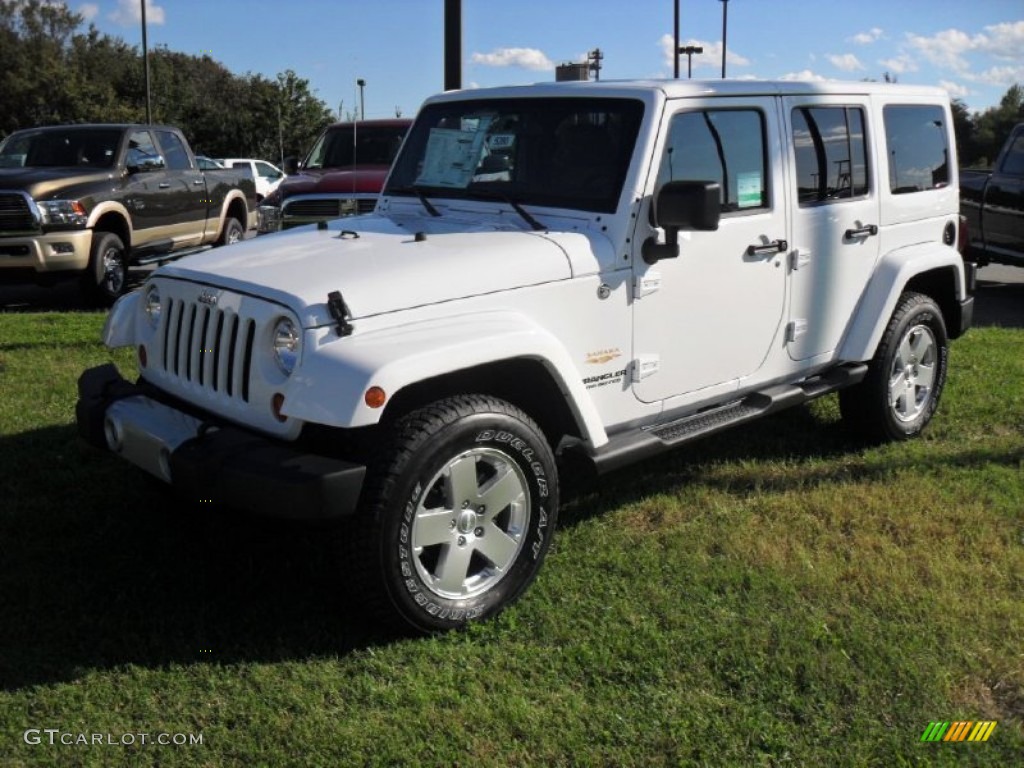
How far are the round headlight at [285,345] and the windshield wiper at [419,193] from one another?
1.38 metres

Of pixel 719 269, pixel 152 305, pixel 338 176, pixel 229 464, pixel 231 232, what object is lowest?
pixel 229 464

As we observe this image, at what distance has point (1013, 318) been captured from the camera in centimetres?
1048

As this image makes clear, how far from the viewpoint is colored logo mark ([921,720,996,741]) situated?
3121 mm

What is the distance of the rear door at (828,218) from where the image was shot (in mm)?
4984

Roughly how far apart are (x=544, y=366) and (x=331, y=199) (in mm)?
6974

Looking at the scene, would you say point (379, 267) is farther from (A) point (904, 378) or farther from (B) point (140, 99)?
(B) point (140, 99)

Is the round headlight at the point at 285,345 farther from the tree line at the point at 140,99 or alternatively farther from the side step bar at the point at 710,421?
the tree line at the point at 140,99

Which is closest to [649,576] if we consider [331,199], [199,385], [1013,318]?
[199,385]

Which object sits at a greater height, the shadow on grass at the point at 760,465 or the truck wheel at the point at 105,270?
the truck wheel at the point at 105,270

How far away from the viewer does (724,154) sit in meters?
4.60

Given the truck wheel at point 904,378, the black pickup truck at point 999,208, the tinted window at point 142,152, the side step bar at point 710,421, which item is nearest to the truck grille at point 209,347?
the side step bar at point 710,421

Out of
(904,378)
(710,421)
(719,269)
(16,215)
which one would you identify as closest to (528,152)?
(719,269)

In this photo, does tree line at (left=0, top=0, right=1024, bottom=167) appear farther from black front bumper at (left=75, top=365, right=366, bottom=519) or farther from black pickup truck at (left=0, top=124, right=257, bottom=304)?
black front bumper at (left=75, top=365, right=366, bottom=519)

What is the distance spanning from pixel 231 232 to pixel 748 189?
1011 centimetres
